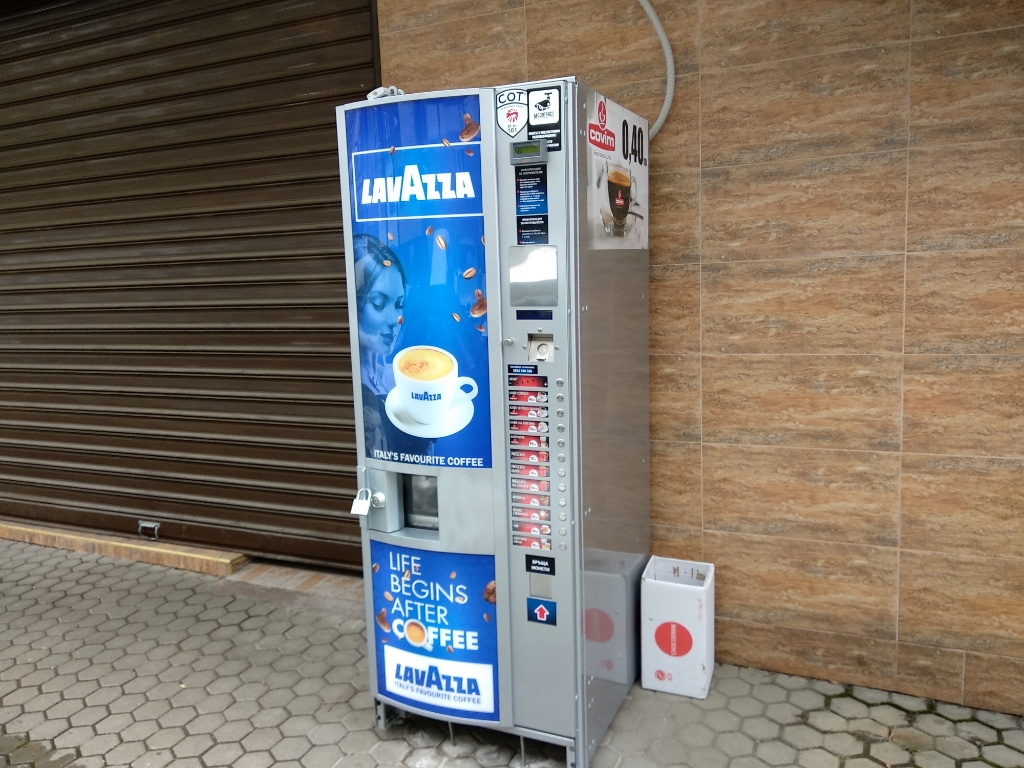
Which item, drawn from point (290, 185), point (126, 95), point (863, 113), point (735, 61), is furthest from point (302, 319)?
point (863, 113)

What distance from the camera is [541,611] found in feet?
9.41

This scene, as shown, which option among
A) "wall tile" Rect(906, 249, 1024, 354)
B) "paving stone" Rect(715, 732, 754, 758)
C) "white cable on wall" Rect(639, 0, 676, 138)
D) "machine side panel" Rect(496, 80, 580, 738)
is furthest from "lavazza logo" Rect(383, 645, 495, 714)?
"white cable on wall" Rect(639, 0, 676, 138)

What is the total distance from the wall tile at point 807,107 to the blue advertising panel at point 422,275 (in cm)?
124

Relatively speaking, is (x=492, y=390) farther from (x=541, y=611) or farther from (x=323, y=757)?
(x=323, y=757)

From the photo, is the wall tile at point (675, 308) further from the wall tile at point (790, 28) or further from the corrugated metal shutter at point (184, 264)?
the corrugated metal shutter at point (184, 264)

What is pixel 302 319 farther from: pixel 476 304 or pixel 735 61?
pixel 735 61

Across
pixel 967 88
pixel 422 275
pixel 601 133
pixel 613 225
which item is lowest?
pixel 422 275

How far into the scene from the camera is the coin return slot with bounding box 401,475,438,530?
304 centimetres

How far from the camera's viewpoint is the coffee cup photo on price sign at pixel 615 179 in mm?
2775

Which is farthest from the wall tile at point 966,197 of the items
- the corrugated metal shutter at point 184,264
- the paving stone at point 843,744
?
the corrugated metal shutter at point 184,264

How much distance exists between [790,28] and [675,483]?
77.9 inches

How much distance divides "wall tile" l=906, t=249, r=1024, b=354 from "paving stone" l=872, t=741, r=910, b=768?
5.01 feet

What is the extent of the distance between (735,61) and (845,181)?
679mm

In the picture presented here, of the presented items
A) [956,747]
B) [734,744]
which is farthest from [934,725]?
[734,744]
